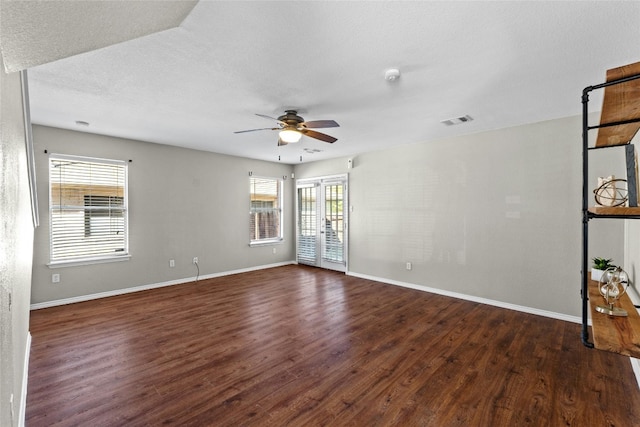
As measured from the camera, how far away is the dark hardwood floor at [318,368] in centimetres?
200

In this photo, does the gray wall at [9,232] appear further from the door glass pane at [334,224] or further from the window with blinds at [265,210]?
the door glass pane at [334,224]

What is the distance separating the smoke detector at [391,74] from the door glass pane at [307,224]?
14.8ft

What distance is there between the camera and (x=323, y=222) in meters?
6.79

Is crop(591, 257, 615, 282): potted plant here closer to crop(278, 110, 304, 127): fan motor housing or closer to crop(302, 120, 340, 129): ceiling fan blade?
crop(302, 120, 340, 129): ceiling fan blade

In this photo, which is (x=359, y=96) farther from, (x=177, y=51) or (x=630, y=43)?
(x=630, y=43)

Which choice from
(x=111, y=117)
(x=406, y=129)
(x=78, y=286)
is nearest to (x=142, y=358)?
(x=78, y=286)

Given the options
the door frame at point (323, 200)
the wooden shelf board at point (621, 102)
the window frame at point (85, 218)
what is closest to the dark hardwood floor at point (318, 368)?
the window frame at point (85, 218)

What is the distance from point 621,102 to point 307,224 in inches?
248

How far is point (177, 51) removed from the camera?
2.17m

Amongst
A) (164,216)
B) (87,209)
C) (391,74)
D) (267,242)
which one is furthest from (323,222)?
(391,74)

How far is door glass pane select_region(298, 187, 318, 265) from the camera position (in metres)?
7.04

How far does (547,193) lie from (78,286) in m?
6.86

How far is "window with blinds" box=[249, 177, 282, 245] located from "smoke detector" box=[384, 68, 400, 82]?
466 centimetres

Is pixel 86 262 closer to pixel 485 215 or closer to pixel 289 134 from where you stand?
pixel 289 134
